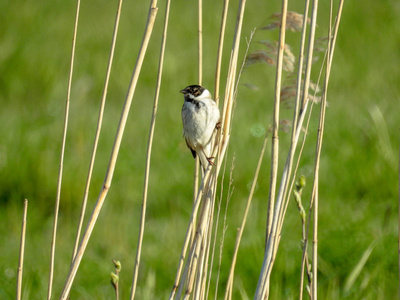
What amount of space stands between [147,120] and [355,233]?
2.72 m

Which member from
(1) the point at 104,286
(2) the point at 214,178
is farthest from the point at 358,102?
(2) the point at 214,178

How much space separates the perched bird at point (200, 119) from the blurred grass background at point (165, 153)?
773 millimetres

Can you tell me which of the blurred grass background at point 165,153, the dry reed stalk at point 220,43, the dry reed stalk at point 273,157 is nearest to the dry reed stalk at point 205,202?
the dry reed stalk at point 220,43

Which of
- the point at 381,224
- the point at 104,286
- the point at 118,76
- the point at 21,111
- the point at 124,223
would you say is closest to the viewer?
the point at 104,286

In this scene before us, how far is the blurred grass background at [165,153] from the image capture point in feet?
11.9

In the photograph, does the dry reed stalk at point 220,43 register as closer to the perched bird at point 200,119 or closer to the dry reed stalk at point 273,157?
the dry reed stalk at point 273,157

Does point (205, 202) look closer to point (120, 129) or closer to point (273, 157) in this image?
point (273, 157)

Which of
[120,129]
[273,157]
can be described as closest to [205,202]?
[273,157]

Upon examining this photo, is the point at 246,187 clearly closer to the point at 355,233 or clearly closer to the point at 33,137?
the point at 355,233

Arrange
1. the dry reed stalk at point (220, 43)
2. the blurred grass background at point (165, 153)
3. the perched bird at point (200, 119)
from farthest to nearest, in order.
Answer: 1. the blurred grass background at point (165, 153)
2. the perched bird at point (200, 119)
3. the dry reed stalk at point (220, 43)

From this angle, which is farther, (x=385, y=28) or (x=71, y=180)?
(x=385, y=28)

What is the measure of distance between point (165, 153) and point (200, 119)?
8.44 feet

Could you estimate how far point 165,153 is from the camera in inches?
212

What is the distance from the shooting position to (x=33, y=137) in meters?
5.02
